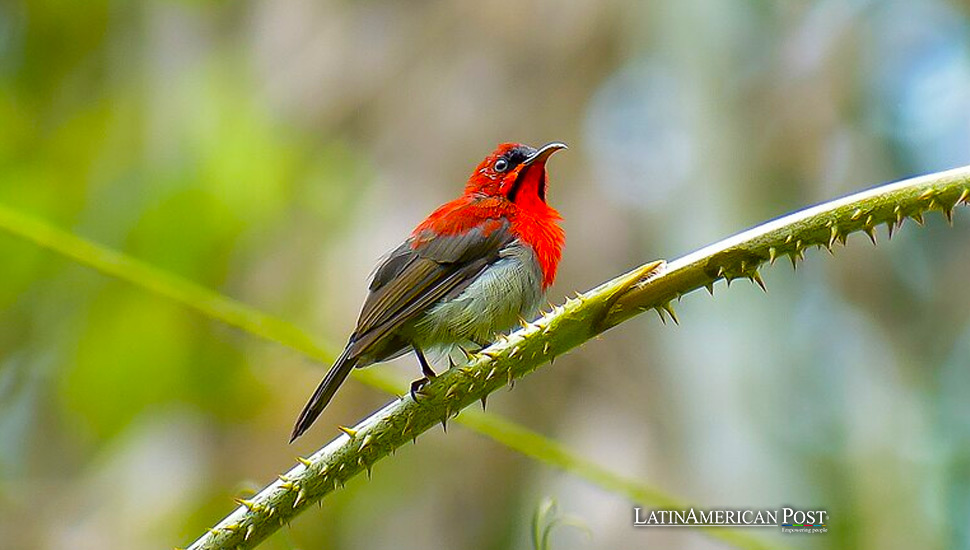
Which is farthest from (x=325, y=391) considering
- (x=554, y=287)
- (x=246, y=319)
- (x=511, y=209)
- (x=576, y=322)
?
(x=554, y=287)

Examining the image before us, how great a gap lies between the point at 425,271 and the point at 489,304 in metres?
0.21

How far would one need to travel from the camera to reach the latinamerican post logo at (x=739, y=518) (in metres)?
3.09

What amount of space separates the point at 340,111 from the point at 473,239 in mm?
1703

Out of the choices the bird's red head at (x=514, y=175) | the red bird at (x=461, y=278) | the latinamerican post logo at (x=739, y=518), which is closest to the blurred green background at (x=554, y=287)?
the latinamerican post logo at (x=739, y=518)

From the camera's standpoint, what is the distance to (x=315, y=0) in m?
5.64

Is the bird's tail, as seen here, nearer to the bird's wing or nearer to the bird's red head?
the bird's wing

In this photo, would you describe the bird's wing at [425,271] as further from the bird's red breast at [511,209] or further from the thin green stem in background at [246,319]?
the thin green stem in background at [246,319]

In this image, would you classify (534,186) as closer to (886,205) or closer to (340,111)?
(340,111)

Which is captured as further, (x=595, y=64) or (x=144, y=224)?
(x=595, y=64)

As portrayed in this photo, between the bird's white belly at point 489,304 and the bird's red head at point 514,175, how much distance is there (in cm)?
40

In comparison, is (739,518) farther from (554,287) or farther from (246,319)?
(554,287)

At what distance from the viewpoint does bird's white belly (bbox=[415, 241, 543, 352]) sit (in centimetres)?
364

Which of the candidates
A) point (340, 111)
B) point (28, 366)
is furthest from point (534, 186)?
point (28, 366)

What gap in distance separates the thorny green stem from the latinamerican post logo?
3.83 feet
